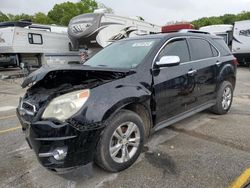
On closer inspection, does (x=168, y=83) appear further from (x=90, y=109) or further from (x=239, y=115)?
(x=239, y=115)

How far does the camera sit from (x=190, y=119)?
5.19 m

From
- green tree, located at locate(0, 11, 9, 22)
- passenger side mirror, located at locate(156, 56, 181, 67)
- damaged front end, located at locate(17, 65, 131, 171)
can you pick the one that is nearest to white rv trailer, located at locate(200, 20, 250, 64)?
passenger side mirror, located at locate(156, 56, 181, 67)

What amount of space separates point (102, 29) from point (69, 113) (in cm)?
1206

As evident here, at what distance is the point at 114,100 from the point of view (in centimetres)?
293

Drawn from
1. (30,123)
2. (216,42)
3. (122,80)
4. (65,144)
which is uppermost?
(216,42)

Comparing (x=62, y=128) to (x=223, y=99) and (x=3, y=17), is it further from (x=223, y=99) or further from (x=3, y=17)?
(x=3, y=17)

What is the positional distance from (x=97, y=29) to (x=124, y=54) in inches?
409

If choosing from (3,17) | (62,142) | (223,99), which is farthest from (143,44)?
(3,17)

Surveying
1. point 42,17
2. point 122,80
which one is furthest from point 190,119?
point 42,17

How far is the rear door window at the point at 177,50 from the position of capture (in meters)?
3.97

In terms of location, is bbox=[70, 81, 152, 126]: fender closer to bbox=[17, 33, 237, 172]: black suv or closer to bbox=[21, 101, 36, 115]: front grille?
bbox=[17, 33, 237, 172]: black suv

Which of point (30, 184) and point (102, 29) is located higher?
point (102, 29)

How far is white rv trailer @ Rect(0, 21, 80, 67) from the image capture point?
15.0 metres

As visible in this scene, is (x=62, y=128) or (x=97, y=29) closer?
(x=62, y=128)
